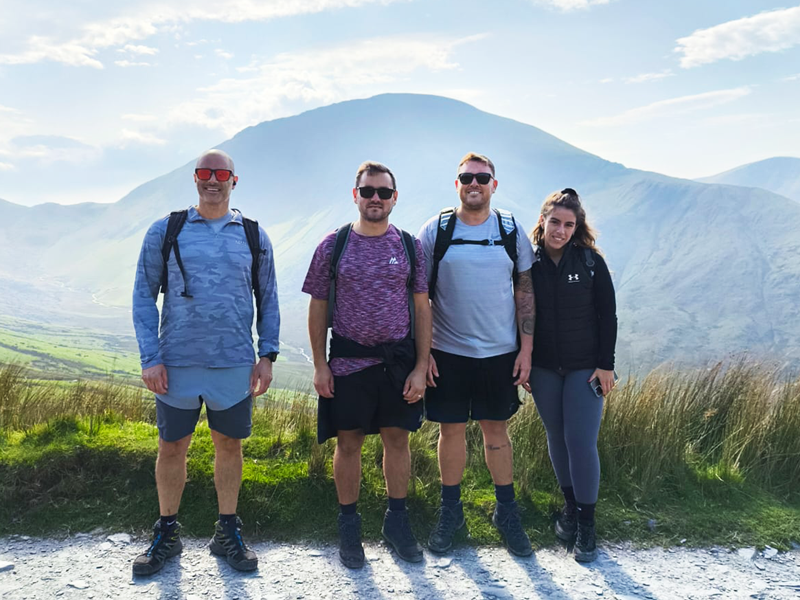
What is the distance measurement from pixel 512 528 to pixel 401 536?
2.09ft

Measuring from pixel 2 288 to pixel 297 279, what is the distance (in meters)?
89.5

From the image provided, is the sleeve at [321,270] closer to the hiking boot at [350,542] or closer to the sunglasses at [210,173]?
the sunglasses at [210,173]

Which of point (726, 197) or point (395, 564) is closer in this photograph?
point (395, 564)

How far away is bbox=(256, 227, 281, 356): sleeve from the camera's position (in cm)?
304

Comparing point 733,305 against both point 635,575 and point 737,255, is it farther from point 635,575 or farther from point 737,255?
point 635,575

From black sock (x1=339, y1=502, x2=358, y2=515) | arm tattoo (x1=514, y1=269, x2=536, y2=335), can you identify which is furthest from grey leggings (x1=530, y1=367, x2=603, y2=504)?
black sock (x1=339, y1=502, x2=358, y2=515)

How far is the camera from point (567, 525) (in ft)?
11.1

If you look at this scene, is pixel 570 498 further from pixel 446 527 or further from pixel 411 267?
pixel 411 267

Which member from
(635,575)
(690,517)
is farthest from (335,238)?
(690,517)

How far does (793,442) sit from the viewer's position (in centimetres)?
433

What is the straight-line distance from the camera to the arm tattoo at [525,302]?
10.6ft

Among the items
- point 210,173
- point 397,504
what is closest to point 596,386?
point 397,504

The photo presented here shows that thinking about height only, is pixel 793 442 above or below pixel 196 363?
below

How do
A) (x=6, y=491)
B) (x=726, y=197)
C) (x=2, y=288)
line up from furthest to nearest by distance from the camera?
(x=2, y=288), (x=726, y=197), (x=6, y=491)
